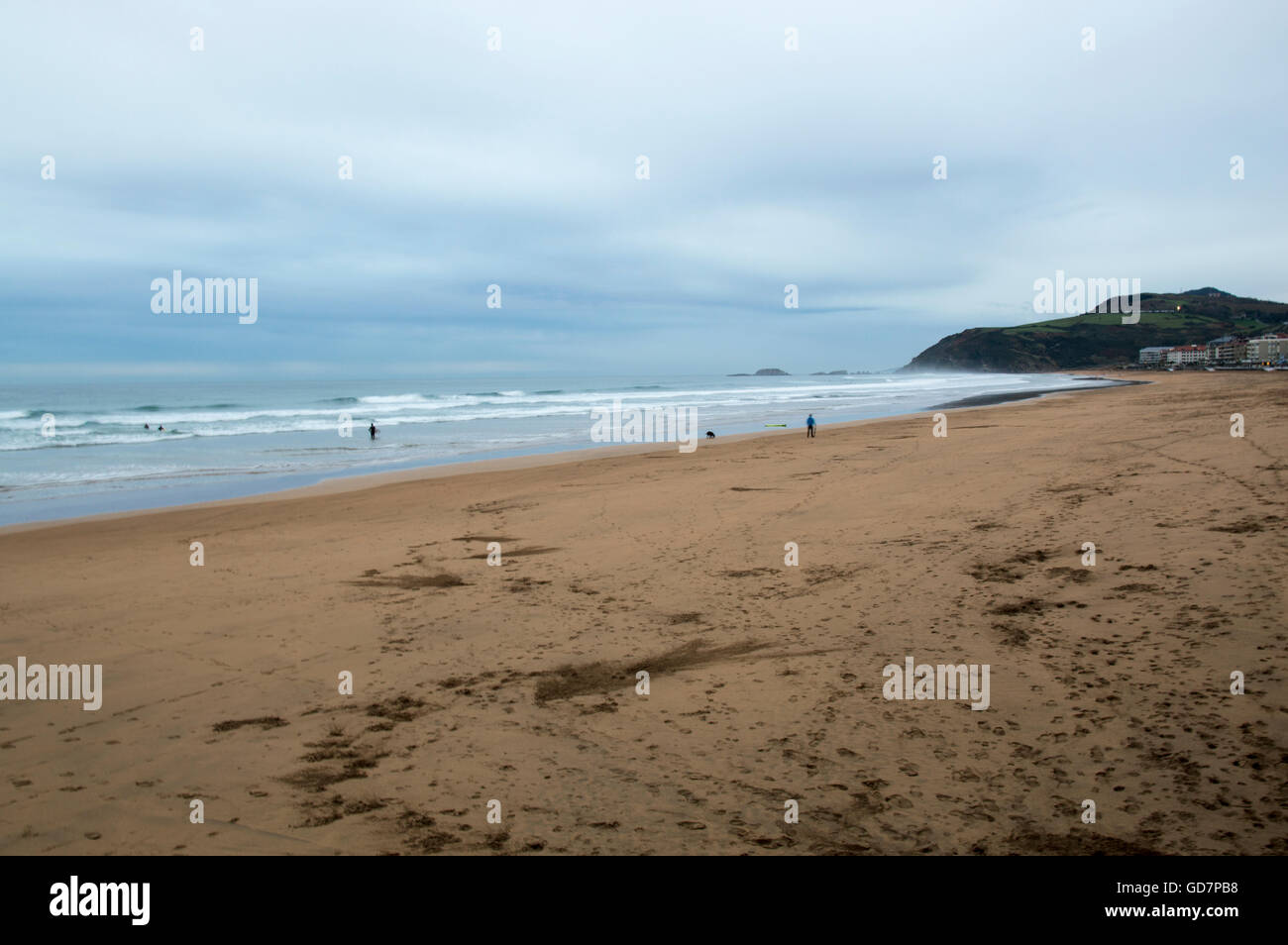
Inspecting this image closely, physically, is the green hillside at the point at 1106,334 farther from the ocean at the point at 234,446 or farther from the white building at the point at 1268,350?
the ocean at the point at 234,446

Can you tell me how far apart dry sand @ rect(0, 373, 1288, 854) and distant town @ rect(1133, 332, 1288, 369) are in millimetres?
113174

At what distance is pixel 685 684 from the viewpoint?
5.90 m

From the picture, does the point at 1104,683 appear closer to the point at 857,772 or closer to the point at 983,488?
the point at 857,772

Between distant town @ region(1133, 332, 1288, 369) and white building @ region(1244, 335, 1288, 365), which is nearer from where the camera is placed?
distant town @ region(1133, 332, 1288, 369)

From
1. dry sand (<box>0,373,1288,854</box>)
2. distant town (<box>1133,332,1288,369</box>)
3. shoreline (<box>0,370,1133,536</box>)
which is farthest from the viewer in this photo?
distant town (<box>1133,332,1288,369</box>)

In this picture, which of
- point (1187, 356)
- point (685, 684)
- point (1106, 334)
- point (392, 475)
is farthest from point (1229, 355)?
point (685, 684)

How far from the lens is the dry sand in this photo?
13.3 feet

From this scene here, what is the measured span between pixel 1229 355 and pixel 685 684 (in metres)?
140

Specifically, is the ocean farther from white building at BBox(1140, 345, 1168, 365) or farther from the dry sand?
white building at BBox(1140, 345, 1168, 365)

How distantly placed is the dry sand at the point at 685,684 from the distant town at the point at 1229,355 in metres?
113

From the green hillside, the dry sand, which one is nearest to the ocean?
the dry sand

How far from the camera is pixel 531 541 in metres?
11.5

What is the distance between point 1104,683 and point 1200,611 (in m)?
1.72
